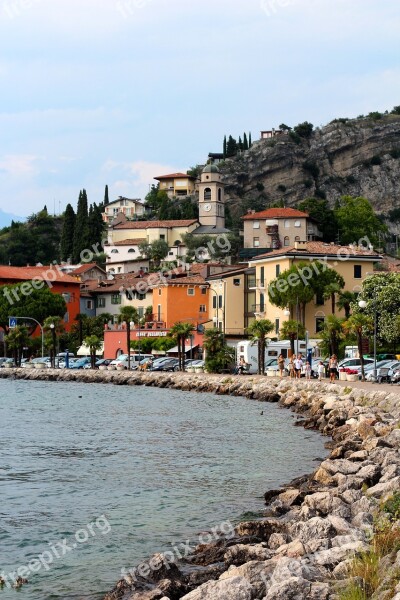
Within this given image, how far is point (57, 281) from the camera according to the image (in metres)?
132

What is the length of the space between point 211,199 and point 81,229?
2327 cm

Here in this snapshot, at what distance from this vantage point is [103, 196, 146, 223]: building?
193 m

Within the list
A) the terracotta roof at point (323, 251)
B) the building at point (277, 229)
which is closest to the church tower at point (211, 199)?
the building at point (277, 229)

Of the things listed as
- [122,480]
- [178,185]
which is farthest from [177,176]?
[122,480]

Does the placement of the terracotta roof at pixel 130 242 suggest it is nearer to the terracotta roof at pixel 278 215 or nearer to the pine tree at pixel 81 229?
the pine tree at pixel 81 229

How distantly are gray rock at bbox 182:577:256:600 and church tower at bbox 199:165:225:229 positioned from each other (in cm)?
15368

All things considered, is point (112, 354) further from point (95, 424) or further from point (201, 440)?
point (201, 440)

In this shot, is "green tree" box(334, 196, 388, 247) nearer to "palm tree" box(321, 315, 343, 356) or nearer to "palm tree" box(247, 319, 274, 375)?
"palm tree" box(247, 319, 274, 375)

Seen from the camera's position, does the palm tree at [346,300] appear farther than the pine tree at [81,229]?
No

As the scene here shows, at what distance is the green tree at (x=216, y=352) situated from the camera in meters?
76.4

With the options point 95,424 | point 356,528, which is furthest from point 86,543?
point 95,424

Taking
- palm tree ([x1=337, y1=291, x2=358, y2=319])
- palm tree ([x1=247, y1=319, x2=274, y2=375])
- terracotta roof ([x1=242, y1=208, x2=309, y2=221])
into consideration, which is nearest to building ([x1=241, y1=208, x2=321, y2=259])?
terracotta roof ([x1=242, y1=208, x2=309, y2=221])

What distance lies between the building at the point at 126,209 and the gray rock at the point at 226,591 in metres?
179

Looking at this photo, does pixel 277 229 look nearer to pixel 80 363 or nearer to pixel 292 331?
pixel 80 363
